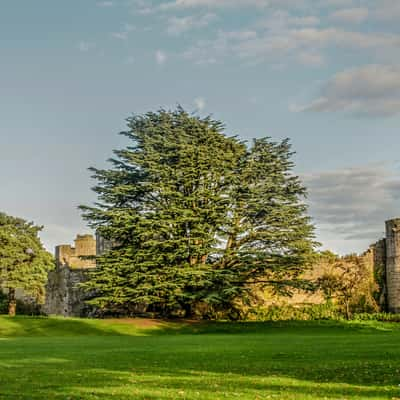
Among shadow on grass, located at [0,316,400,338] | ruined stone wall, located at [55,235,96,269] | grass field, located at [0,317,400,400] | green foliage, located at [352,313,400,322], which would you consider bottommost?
grass field, located at [0,317,400,400]

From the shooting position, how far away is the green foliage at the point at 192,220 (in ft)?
120

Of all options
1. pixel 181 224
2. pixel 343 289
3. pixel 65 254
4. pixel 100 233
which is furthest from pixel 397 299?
pixel 65 254

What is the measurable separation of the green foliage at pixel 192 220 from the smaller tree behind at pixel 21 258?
22.8ft

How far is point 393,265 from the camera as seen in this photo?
41.0 m

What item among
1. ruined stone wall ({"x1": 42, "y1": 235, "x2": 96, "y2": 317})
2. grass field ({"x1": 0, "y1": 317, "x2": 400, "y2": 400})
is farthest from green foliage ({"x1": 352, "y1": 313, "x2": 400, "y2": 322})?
grass field ({"x1": 0, "y1": 317, "x2": 400, "y2": 400})

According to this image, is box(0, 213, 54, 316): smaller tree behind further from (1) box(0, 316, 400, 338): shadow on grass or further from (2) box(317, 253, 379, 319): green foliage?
(2) box(317, 253, 379, 319): green foliage

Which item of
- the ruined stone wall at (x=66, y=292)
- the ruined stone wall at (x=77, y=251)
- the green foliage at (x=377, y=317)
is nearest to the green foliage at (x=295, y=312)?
the green foliage at (x=377, y=317)

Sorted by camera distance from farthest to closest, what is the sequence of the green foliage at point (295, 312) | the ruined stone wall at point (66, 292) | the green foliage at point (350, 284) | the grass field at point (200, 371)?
the ruined stone wall at point (66, 292) < the green foliage at point (295, 312) < the green foliage at point (350, 284) < the grass field at point (200, 371)

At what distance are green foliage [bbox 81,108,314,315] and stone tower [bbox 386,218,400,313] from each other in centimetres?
531

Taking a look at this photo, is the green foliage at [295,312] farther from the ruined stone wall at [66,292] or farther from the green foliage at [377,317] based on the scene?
the ruined stone wall at [66,292]

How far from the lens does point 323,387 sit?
11.5 m

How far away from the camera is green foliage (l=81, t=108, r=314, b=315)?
36500 mm

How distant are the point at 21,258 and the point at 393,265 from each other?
21.6 m

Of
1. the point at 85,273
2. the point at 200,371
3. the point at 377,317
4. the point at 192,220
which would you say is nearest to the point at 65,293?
the point at 85,273
